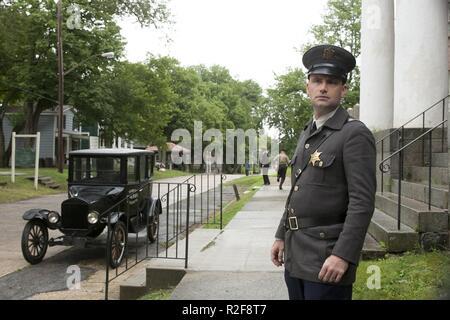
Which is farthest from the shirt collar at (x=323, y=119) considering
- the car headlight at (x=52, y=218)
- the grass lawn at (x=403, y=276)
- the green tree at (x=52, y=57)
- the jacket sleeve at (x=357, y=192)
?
the green tree at (x=52, y=57)

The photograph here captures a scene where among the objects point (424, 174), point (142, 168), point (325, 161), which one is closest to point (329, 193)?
point (325, 161)

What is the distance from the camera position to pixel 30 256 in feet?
28.0

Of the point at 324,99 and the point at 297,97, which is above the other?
the point at 297,97

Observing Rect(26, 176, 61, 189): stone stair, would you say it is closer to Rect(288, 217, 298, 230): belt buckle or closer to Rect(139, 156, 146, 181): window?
Rect(139, 156, 146, 181): window

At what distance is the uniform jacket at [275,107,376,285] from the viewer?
2.65 m

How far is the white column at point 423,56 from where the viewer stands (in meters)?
8.95

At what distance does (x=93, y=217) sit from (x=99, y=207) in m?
0.33

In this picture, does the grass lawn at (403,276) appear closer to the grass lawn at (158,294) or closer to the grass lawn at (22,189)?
the grass lawn at (158,294)

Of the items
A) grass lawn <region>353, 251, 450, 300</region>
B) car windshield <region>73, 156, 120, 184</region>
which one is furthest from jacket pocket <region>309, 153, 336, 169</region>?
car windshield <region>73, 156, 120, 184</region>

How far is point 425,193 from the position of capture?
708 centimetres
